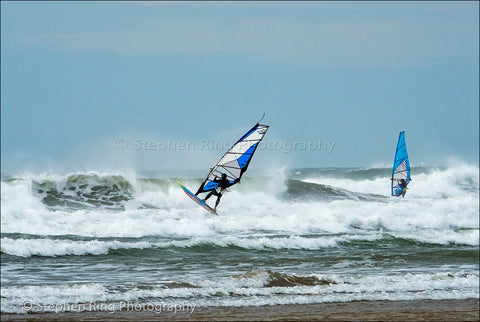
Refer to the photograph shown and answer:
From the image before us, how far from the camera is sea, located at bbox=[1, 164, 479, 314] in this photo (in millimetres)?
8625

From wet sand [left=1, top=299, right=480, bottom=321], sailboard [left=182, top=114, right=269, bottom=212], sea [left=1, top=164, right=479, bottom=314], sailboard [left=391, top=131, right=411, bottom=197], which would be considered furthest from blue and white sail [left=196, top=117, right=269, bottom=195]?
sailboard [left=391, top=131, right=411, bottom=197]

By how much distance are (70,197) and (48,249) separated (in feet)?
24.6

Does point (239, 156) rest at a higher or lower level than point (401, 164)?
lower

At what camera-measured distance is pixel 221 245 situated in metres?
13.4

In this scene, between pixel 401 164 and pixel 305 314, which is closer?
pixel 305 314

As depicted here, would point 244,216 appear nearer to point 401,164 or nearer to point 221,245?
point 221,245

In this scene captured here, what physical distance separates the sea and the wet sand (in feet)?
0.97

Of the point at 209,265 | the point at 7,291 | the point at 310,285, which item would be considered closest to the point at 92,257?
the point at 209,265

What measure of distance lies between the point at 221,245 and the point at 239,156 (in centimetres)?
191

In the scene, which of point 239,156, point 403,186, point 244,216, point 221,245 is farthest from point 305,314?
point 403,186

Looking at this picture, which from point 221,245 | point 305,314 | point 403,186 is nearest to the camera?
point 305,314

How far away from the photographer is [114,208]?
60.9 feet

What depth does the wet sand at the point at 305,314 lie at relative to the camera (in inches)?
283

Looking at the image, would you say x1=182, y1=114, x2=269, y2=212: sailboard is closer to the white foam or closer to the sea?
the sea
